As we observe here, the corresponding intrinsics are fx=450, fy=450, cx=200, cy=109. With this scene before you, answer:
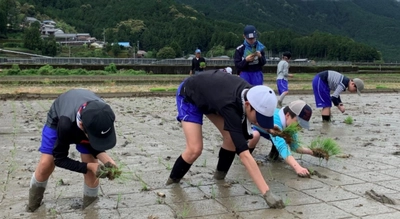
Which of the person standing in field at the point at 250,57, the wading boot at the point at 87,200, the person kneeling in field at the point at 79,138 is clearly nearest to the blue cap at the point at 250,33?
the person standing in field at the point at 250,57

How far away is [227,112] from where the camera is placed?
4219 millimetres

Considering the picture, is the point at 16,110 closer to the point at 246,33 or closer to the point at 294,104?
the point at 246,33

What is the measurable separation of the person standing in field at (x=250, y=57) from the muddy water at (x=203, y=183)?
1207 millimetres

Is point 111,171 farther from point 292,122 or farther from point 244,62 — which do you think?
point 244,62

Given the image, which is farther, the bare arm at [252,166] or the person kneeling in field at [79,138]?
the bare arm at [252,166]

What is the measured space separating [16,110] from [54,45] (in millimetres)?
89490

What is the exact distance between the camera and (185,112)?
16.0ft

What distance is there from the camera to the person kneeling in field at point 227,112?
4.12 m

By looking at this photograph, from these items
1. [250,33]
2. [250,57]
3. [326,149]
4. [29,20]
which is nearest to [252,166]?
[326,149]

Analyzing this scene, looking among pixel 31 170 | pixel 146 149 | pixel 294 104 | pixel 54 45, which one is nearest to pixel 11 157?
pixel 31 170

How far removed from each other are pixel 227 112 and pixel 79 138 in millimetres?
1366

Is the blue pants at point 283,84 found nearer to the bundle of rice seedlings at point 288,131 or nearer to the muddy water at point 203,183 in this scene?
the muddy water at point 203,183

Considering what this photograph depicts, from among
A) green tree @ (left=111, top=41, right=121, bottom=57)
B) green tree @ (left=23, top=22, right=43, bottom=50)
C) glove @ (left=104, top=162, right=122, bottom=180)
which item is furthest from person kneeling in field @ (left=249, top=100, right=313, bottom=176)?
green tree @ (left=111, top=41, right=121, bottom=57)

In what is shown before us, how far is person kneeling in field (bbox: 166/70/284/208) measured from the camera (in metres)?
4.12
